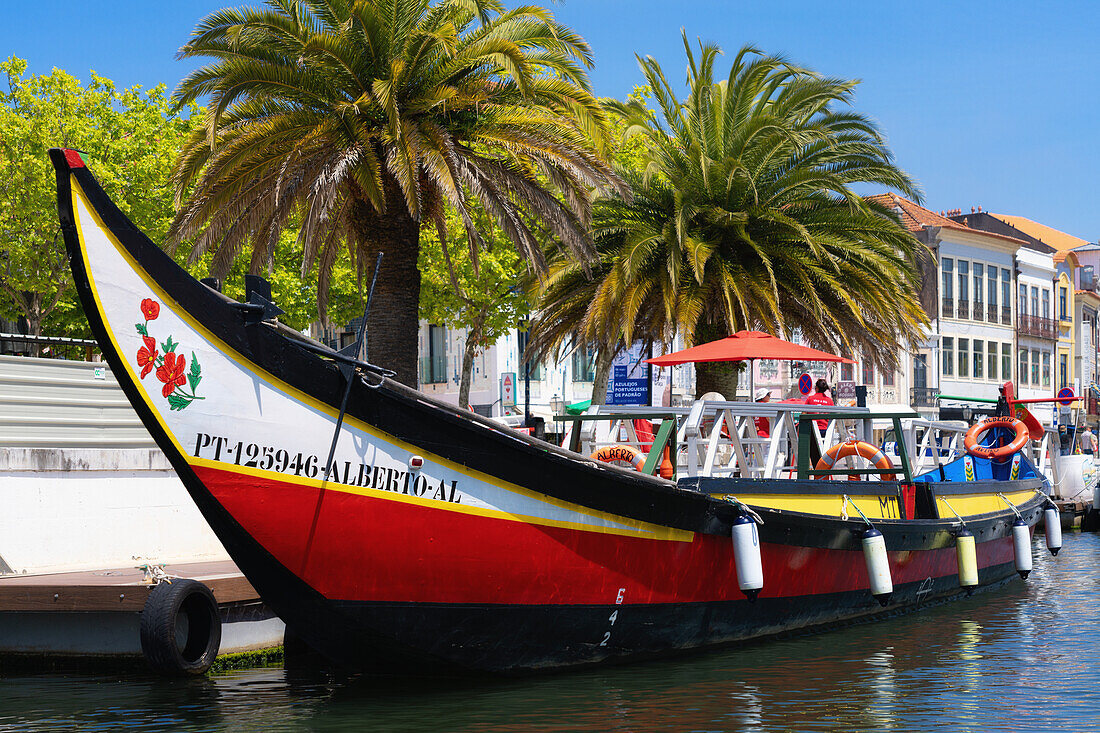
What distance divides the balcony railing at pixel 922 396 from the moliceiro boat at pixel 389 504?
46953mm

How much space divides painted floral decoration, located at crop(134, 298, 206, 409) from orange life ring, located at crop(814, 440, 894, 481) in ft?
27.3

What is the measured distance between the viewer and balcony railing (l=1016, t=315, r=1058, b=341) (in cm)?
6500

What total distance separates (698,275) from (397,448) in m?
12.2

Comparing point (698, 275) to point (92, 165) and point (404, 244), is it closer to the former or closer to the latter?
point (404, 244)

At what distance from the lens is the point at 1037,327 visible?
218 feet

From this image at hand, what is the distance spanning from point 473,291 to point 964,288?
32625 millimetres

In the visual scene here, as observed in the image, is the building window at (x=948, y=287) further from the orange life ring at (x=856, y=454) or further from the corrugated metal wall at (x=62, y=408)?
the corrugated metal wall at (x=62, y=408)

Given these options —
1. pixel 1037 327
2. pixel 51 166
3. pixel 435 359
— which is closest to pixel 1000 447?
pixel 51 166

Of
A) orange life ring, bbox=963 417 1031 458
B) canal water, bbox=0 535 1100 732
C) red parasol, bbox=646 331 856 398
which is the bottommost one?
canal water, bbox=0 535 1100 732

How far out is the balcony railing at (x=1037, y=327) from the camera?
6500cm

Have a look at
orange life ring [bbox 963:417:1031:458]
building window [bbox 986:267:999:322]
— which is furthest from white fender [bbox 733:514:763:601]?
building window [bbox 986:267:999:322]

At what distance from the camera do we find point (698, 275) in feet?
70.1

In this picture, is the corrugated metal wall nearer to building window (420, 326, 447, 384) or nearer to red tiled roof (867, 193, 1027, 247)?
building window (420, 326, 447, 384)

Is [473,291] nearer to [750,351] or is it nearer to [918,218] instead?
[750,351]
